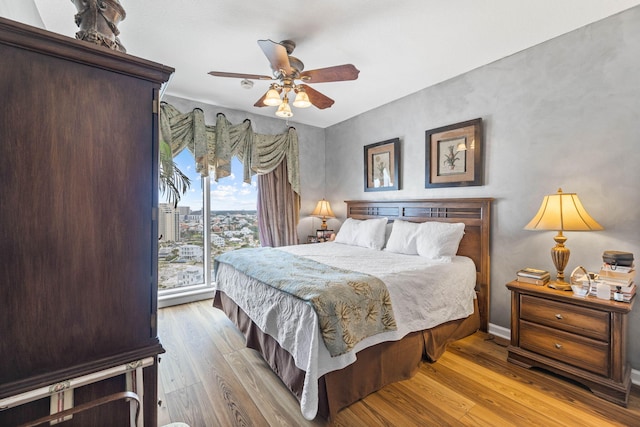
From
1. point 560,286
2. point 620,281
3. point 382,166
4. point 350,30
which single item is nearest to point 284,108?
point 350,30

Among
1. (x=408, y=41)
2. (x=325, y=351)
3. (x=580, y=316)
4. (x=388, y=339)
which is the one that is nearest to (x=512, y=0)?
(x=408, y=41)

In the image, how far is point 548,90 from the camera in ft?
8.02

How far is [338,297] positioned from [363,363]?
51 cm

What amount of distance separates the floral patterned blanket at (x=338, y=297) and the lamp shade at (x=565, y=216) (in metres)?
1.34

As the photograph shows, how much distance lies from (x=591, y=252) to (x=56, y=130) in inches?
131

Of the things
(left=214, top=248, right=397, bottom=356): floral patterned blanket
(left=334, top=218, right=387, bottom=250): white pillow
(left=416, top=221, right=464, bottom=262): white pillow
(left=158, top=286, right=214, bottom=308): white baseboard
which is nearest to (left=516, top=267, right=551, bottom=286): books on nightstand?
(left=416, top=221, right=464, bottom=262): white pillow

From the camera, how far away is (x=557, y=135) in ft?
7.88

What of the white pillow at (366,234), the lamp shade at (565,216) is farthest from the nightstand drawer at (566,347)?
the white pillow at (366,234)

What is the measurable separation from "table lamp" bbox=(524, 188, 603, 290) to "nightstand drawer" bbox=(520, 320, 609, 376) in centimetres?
35

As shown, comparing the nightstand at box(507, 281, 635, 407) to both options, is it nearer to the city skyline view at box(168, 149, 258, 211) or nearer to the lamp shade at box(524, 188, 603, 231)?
the lamp shade at box(524, 188, 603, 231)

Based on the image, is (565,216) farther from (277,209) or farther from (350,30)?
(277,209)

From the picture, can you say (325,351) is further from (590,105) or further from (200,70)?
(200,70)

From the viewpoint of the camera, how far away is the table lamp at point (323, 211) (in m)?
4.63

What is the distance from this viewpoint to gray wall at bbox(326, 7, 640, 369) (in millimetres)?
2068
